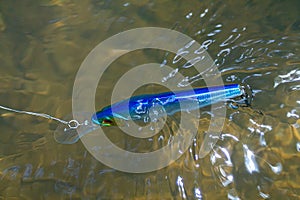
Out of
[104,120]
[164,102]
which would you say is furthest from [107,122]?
[164,102]

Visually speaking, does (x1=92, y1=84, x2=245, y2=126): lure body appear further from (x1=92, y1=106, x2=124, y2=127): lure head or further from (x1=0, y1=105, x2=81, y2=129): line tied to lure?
(x1=0, y1=105, x2=81, y2=129): line tied to lure

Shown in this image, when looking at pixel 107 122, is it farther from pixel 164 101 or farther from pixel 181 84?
pixel 181 84

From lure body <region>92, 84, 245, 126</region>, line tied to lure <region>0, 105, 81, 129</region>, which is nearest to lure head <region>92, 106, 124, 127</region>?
lure body <region>92, 84, 245, 126</region>

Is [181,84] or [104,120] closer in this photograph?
[104,120]

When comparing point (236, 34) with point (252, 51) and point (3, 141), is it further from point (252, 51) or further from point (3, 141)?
point (3, 141)

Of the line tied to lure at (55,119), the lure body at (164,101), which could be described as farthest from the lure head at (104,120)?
the line tied to lure at (55,119)
